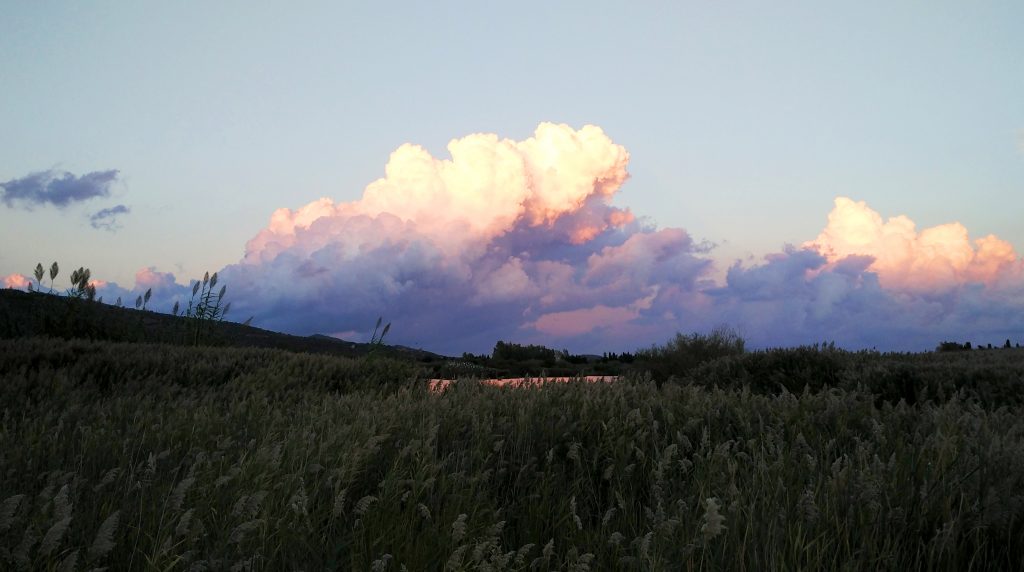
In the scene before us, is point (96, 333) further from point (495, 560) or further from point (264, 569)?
point (495, 560)

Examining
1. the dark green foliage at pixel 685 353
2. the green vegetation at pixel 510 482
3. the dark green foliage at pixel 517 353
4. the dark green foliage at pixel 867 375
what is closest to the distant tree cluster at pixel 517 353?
the dark green foliage at pixel 517 353

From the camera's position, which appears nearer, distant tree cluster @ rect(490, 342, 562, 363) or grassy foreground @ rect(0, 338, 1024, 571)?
grassy foreground @ rect(0, 338, 1024, 571)

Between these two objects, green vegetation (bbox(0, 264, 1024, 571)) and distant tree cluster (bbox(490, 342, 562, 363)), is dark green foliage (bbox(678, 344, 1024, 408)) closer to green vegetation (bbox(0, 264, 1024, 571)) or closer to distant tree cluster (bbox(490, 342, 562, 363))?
green vegetation (bbox(0, 264, 1024, 571))

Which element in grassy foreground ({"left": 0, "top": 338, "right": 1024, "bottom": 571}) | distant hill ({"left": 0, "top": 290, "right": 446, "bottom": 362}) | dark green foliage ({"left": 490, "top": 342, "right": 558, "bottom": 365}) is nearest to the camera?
grassy foreground ({"left": 0, "top": 338, "right": 1024, "bottom": 571})

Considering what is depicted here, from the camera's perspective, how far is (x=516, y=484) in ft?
15.6

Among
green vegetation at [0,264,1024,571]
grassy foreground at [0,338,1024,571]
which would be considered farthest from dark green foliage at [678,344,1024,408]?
grassy foreground at [0,338,1024,571]

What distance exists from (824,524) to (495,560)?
1.59 metres

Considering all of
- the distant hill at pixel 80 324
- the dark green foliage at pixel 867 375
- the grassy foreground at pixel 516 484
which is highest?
the distant hill at pixel 80 324

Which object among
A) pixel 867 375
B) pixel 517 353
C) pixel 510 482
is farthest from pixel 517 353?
pixel 510 482

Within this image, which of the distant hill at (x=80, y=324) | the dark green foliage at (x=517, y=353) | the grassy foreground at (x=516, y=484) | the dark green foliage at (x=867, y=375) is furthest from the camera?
the dark green foliage at (x=517, y=353)

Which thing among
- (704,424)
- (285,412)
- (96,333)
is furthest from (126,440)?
(96,333)

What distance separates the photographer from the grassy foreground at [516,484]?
3.19 metres

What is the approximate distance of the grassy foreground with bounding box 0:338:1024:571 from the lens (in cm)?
319

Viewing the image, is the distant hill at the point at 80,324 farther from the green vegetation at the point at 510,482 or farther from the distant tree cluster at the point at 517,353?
the distant tree cluster at the point at 517,353
